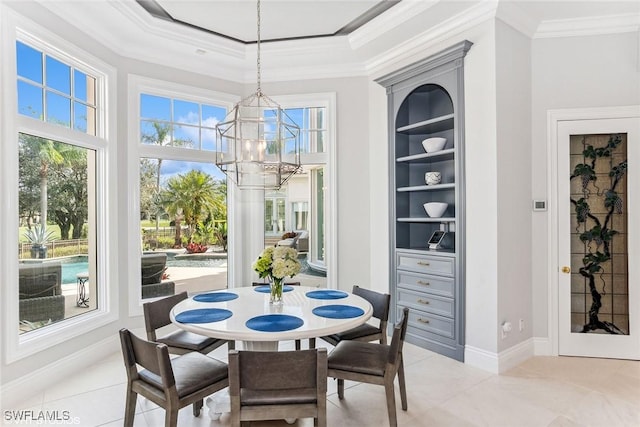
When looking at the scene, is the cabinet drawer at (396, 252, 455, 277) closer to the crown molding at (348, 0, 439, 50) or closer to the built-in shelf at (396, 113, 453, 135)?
the built-in shelf at (396, 113, 453, 135)

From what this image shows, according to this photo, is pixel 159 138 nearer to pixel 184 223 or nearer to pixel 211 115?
pixel 211 115

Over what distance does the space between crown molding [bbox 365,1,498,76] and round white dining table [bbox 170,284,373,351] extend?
2.55 m

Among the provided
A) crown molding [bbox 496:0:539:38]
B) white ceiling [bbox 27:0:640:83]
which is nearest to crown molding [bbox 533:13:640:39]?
white ceiling [bbox 27:0:640:83]

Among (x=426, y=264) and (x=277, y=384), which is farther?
(x=426, y=264)

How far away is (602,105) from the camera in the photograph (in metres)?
3.48

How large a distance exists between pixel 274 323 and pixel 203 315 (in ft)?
1.61

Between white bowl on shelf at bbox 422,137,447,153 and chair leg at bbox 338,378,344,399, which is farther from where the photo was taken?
white bowl on shelf at bbox 422,137,447,153

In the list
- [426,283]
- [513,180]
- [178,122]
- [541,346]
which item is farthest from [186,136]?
[541,346]

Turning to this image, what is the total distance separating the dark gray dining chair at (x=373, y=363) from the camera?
222 centimetres

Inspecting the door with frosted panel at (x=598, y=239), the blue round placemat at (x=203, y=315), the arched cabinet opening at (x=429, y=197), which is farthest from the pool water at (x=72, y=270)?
the door with frosted panel at (x=598, y=239)

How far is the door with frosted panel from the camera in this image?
3.46 m

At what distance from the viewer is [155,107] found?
13.9ft

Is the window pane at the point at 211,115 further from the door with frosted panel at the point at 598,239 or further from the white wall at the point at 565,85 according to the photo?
the door with frosted panel at the point at 598,239

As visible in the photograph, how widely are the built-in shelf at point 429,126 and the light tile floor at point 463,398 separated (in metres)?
2.23
